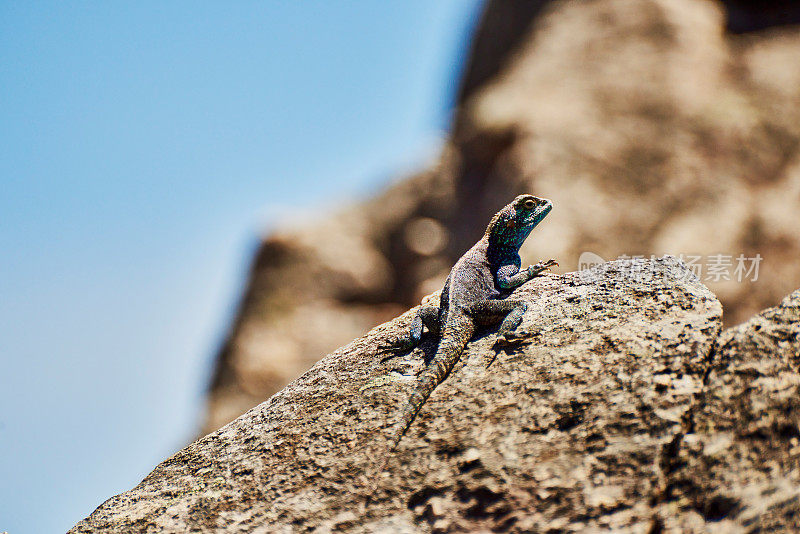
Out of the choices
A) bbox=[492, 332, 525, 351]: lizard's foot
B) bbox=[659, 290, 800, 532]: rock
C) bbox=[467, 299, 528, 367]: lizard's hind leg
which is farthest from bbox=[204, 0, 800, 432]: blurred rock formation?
bbox=[659, 290, 800, 532]: rock

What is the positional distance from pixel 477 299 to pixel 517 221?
48.3 inches

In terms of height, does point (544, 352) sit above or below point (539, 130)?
below

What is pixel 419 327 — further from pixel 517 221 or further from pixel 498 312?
pixel 517 221

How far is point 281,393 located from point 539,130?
45.6 feet

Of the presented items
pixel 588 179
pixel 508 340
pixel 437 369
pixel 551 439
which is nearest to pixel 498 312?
pixel 508 340

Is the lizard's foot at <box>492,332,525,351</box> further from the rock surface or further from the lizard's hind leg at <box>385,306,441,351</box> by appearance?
the lizard's hind leg at <box>385,306,441,351</box>

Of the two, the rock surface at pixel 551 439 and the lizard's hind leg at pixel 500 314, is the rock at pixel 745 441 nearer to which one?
the rock surface at pixel 551 439

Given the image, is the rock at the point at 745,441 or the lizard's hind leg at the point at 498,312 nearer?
the rock at the point at 745,441

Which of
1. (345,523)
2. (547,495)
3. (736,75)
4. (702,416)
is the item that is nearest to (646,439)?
(702,416)

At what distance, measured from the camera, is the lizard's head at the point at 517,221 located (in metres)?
6.18

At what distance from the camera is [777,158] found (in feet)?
54.2

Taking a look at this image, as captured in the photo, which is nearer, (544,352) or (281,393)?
(544,352)

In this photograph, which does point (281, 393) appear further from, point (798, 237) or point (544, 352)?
point (798, 237)

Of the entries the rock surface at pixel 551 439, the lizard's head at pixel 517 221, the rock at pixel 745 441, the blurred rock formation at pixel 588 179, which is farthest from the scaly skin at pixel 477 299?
the blurred rock formation at pixel 588 179
